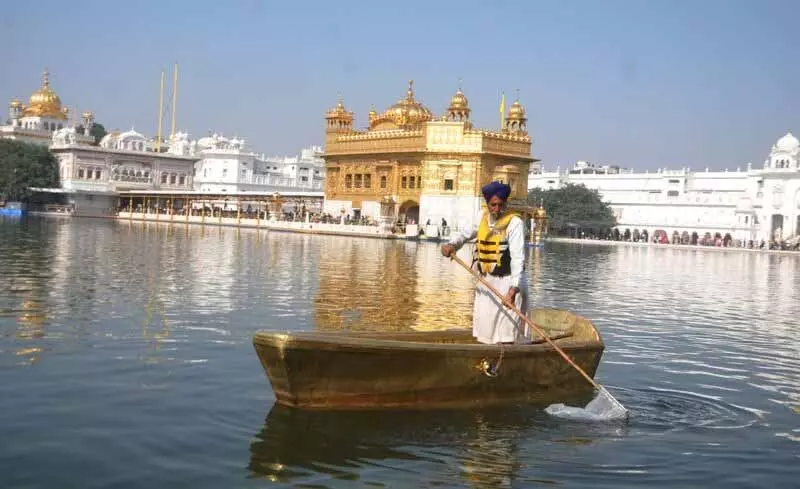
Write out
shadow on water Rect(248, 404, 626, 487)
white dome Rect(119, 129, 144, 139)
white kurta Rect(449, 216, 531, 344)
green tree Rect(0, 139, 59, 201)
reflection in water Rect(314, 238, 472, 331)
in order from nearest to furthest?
1. shadow on water Rect(248, 404, 626, 487)
2. white kurta Rect(449, 216, 531, 344)
3. reflection in water Rect(314, 238, 472, 331)
4. green tree Rect(0, 139, 59, 201)
5. white dome Rect(119, 129, 144, 139)

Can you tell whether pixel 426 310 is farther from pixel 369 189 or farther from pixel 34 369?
pixel 369 189

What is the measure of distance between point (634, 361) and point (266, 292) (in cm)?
832

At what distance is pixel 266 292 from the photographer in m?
18.2

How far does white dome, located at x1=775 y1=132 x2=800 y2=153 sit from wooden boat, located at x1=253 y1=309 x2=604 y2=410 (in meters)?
83.1

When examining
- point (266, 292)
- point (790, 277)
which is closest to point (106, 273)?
point (266, 292)

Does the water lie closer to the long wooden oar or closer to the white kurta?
the long wooden oar

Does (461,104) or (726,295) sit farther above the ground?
(461,104)

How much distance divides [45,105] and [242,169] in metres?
23.8

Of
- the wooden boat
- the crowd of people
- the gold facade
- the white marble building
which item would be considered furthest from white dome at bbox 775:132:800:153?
the wooden boat

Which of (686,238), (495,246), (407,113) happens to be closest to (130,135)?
(407,113)

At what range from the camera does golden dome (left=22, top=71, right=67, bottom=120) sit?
103 meters

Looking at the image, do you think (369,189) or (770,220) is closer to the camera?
(369,189)

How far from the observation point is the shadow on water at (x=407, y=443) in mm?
6766

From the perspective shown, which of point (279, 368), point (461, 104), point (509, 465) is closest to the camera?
point (509, 465)
